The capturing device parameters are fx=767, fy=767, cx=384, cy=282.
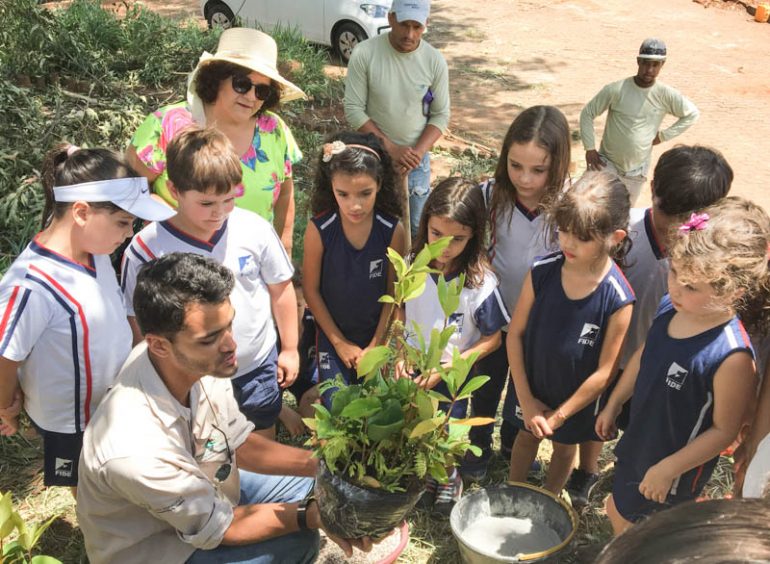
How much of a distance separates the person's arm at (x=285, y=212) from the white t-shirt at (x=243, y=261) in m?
0.58

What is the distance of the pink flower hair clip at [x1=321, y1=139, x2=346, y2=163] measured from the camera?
3.13m

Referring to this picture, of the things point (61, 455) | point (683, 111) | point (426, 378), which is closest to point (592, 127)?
point (683, 111)

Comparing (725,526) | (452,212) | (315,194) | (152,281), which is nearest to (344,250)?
(315,194)

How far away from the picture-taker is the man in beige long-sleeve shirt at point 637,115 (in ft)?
17.7

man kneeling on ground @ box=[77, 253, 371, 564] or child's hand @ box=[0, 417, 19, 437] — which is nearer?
man kneeling on ground @ box=[77, 253, 371, 564]

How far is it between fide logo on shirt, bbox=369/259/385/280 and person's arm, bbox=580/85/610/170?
2685mm

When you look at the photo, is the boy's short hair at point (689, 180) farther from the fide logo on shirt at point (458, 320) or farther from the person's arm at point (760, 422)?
the fide logo on shirt at point (458, 320)

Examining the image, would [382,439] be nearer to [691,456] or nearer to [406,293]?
[406,293]

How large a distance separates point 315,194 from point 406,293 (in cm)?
157

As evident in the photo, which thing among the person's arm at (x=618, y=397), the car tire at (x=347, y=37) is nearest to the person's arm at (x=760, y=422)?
the person's arm at (x=618, y=397)

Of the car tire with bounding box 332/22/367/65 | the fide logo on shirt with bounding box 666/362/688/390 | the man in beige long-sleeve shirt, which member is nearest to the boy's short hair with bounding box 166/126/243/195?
the fide logo on shirt with bounding box 666/362/688/390

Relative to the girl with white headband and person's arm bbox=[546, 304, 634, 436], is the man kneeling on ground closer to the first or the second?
the girl with white headband

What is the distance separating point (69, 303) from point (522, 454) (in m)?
1.86

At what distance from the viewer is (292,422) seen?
361 cm
